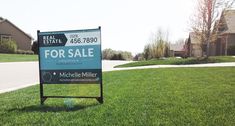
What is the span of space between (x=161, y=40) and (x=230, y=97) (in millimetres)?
43991

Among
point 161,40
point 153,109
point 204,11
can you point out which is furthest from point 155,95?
point 161,40

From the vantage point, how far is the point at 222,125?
16.8ft

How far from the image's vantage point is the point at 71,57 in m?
7.43

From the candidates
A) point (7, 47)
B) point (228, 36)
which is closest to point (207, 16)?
point (228, 36)

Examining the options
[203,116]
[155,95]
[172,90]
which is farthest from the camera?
[172,90]

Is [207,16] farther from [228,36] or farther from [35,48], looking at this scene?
[35,48]

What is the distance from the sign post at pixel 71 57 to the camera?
7.27 metres

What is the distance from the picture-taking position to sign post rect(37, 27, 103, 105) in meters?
7.27

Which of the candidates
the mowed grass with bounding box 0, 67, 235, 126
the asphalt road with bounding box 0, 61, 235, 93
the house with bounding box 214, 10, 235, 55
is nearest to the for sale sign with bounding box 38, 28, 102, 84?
the mowed grass with bounding box 0, 67, 235, 126

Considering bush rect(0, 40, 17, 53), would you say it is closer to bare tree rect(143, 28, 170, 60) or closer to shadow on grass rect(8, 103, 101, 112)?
bare tree rect(143, 28, 170, 60)

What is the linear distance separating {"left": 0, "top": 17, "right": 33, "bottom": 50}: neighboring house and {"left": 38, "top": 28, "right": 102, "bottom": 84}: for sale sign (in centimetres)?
4118

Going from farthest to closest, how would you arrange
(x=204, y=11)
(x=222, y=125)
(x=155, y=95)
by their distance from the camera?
(x=204, y=11) < (x=155, y=95) < (x=222, y=125)

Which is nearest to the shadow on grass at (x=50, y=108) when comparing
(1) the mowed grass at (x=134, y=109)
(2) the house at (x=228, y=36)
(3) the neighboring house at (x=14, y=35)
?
(1) the mowed grass at (x=134, y=109)

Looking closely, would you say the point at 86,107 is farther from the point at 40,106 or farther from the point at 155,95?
the point at 155,95
